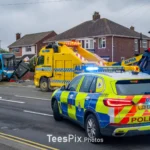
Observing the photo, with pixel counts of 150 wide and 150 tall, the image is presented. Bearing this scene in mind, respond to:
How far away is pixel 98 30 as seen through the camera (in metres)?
49.7

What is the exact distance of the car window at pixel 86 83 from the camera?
8.41 meters

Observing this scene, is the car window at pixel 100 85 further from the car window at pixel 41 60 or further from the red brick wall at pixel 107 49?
the red brick wall at pixel 107 49

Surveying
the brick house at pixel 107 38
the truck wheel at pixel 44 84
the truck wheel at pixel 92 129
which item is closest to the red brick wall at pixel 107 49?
the brick house at pixel 107 38

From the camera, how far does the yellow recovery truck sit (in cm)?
1973

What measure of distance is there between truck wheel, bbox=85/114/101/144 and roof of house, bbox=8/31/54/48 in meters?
56.7

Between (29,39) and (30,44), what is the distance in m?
3.29

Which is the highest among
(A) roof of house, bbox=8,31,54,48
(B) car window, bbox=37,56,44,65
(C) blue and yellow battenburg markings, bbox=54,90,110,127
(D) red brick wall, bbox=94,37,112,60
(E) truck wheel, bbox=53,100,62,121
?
(A) roof of house, bbox=8,31,54,48

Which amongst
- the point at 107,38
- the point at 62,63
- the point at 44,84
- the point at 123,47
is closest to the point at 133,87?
the point at 62,63

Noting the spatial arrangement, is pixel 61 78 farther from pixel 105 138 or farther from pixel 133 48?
pixel 133 48

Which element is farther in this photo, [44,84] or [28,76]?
[28,76]

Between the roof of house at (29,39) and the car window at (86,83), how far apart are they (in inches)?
2197

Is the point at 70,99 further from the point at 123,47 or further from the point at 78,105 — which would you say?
the point at 123,47

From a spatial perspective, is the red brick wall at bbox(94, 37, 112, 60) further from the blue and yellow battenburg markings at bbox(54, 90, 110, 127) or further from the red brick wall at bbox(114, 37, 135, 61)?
the blue and yellow battenburg markings at bbox(54, 90, 110, 127)

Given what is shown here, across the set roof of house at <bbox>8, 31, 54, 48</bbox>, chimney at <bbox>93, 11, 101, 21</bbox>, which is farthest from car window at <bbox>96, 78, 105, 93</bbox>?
roof of house at <bbox>8, 31, 54, 48</bbox>
